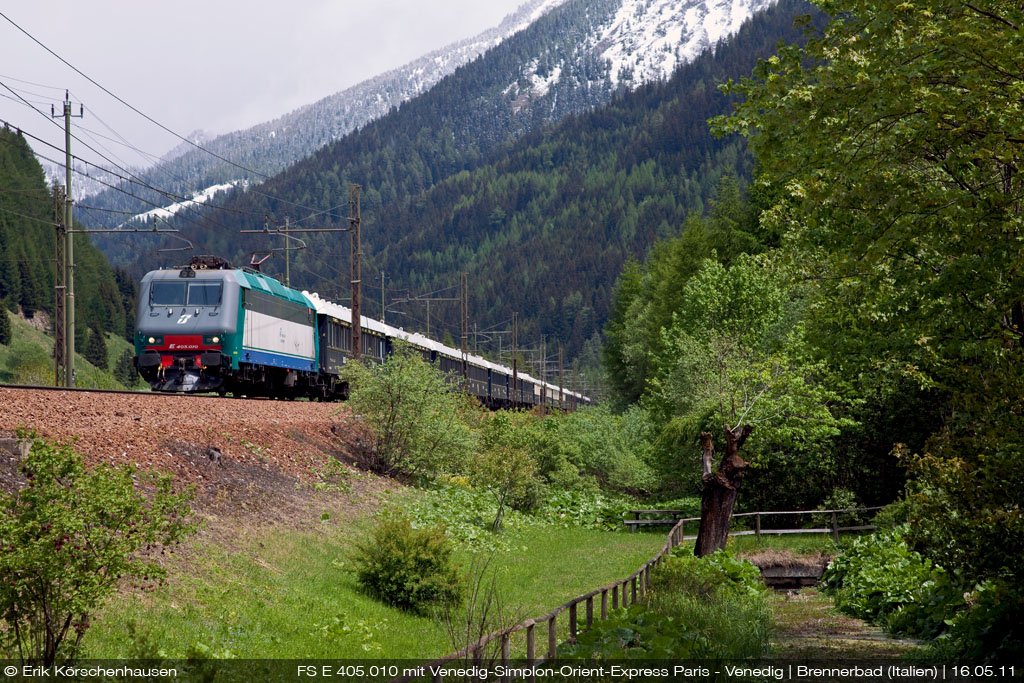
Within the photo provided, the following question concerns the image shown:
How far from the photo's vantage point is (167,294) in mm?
31875

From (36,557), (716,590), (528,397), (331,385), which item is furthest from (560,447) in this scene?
(528,397)

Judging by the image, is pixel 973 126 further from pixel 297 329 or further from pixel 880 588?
pixel 297 329

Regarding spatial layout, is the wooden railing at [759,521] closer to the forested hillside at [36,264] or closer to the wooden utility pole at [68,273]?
the wooden utility pole at [68,273]

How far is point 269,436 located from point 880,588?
525 inches

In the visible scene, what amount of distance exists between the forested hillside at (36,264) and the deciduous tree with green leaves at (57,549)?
106006mm

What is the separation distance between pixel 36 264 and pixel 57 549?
123 meters

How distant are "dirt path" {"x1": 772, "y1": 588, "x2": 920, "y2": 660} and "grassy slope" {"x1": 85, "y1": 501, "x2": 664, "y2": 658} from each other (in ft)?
13.5

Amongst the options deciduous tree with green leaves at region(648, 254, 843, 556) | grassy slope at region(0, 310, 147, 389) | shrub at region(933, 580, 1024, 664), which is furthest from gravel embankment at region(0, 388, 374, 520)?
grassy slope at region(0, 310, 147, 389)

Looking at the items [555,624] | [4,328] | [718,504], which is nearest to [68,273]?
[718,504]

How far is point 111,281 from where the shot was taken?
447ft

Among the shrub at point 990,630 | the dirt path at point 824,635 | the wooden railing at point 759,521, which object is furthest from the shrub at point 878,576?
the wooden railing at point 759,521

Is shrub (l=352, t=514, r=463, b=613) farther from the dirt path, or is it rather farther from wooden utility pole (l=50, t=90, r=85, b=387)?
wooden utility pole (l=50, t=90, r=85, b=387)

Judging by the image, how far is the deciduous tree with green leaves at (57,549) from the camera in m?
8.59

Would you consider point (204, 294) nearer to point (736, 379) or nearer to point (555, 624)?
point (736, 379)
